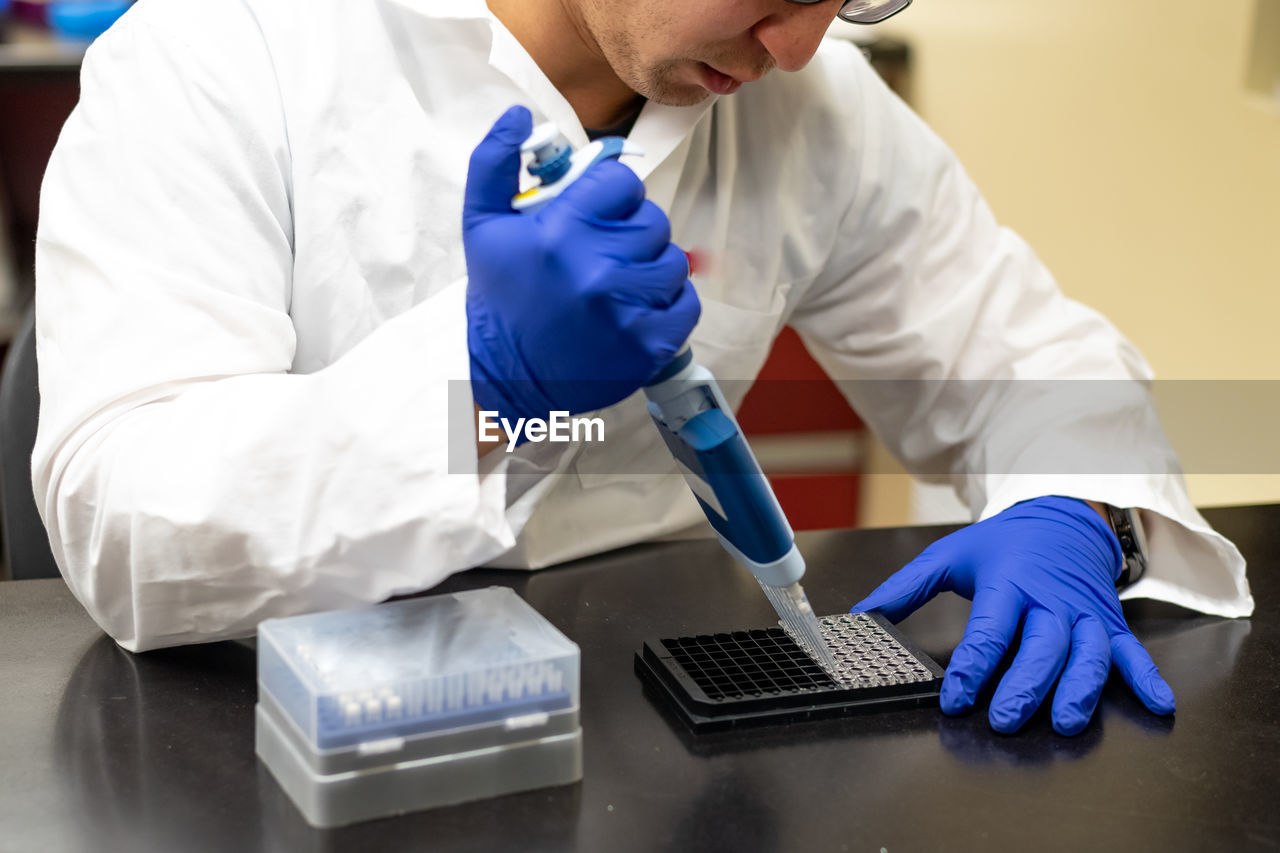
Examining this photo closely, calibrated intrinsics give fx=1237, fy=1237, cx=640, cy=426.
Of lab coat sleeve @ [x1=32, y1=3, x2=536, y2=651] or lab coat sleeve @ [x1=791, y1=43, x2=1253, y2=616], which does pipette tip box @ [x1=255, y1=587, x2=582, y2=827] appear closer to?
lab coat sleeve @ [x1=32, y1=3, x2=536, y2=651]

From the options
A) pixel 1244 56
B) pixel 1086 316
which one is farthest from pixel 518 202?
pixel 1244 56

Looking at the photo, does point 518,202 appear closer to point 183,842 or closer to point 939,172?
point 183,842

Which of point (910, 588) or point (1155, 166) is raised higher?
point (1155, 166)

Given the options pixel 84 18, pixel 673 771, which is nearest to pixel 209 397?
pixel 673 771

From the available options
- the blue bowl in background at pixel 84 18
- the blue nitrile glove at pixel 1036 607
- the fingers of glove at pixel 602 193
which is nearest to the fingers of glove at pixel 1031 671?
the blue nitrile glove at pixel 1036 607

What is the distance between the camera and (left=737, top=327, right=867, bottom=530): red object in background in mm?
2756

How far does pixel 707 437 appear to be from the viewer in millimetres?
839

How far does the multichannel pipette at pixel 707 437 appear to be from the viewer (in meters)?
0.84

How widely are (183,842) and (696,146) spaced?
92cm

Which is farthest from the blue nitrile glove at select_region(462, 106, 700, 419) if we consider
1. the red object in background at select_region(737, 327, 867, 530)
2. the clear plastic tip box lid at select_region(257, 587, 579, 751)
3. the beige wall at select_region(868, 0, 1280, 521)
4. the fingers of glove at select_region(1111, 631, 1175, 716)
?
the red object in background at select_region(737, 327, 867, 530)

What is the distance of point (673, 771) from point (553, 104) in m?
0.69

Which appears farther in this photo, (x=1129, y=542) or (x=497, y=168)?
(x=1129, y=542)

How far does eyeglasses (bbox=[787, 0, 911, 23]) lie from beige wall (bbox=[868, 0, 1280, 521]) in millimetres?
619

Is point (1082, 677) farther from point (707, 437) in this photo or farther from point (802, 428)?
point (802, 428)
